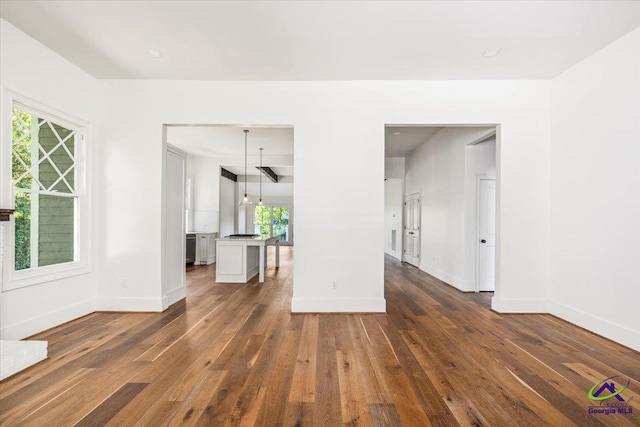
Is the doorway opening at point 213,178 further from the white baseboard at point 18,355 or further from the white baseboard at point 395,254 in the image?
the white baseboard at point 395,254

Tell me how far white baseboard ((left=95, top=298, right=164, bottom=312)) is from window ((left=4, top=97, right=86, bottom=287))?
0.57 meters

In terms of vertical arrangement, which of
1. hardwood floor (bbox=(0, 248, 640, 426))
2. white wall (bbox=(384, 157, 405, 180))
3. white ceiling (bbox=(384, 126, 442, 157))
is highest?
white ceiling (bbox=(384, 126, 442, 157))

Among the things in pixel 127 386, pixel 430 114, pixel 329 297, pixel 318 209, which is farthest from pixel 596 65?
pixel 127 386

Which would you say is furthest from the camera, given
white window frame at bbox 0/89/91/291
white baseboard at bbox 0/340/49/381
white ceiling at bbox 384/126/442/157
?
white ceiling at bbox 384/126/442/157

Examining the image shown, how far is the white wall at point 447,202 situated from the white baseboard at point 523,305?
1.15 metres

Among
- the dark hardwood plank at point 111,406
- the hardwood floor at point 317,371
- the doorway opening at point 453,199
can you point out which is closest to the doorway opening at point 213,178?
the hardwood floor at point 317,371

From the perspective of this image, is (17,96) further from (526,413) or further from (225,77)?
(526,413)

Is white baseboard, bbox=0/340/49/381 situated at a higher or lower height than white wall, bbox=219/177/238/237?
lower

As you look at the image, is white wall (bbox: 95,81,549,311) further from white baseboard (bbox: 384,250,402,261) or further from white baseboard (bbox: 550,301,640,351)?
white baseboard (bbox: 384,250,402,261)

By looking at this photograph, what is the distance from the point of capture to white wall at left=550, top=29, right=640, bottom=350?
109 inches

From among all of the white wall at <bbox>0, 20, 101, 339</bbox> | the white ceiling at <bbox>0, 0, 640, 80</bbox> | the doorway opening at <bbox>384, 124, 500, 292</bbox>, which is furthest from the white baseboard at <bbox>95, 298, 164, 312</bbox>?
the doorway opening at <bbox>384, 124, 500, 292</bbox>

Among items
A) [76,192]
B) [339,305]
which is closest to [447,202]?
[339,305]

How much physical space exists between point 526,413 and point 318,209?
8.68 ft
